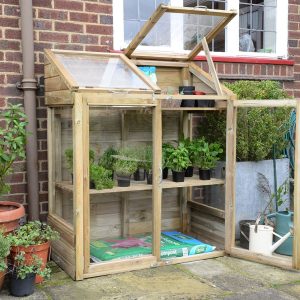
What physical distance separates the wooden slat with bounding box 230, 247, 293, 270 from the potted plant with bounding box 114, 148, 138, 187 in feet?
4.01

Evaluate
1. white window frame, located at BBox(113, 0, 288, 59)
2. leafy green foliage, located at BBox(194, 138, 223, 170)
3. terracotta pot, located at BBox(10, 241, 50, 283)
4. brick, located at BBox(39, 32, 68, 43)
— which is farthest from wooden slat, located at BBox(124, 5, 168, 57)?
terracotta pot, located at BBox(10, 241, 50, 283)

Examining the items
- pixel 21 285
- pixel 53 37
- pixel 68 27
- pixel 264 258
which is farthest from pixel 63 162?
pixel 264 258

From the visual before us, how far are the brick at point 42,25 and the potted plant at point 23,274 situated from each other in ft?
7.11

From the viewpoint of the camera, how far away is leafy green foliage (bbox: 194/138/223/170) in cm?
484

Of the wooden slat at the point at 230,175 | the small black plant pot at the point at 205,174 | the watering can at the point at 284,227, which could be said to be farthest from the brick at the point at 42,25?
the watering can at the point at 284,227

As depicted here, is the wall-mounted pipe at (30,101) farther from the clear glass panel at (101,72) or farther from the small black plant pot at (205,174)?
the small black plant pot at (205,174)

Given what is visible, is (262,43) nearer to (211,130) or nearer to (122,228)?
(211,130)

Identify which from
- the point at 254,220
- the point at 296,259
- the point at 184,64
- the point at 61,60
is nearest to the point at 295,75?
the point at 184,64

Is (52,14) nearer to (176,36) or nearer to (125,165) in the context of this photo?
(176,36)

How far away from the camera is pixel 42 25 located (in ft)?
15.8

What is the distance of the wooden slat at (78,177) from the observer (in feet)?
13.1

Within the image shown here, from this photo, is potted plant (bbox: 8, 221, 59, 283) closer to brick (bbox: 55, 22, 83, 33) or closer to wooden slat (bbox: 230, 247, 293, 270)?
wooden slat (bbox: 230, 247, 293, 270)

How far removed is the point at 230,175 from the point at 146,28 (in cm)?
157

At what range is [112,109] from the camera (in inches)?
170
